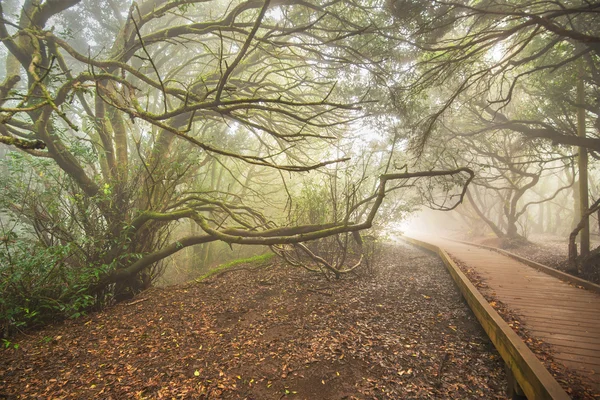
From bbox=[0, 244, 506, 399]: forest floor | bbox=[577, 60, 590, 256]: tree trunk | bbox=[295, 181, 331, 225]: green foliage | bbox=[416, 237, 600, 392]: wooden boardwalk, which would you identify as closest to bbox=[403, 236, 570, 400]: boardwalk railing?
bbox=[0, 244, 506, 399]: forest floor

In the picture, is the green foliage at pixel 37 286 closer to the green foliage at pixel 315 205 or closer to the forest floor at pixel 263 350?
the forest floor at pixel 263 350

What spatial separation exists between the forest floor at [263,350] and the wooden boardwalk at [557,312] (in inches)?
25.3

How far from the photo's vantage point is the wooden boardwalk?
9.42 ft

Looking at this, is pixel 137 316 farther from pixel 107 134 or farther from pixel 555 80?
pixel 555 80

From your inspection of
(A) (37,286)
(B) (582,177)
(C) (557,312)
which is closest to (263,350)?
(A) (37,286)

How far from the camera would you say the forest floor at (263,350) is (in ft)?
9.36

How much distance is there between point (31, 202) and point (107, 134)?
2.09 metres

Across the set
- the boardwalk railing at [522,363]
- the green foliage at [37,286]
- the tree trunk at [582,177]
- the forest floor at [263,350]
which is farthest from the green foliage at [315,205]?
the tree trunk at [582,177]

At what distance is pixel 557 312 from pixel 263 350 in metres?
4.44

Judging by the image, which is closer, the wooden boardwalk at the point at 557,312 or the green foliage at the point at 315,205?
the wooden boardwalk at the point at 557,312

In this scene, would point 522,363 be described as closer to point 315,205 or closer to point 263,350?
point 263,350

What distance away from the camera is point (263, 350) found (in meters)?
3.53

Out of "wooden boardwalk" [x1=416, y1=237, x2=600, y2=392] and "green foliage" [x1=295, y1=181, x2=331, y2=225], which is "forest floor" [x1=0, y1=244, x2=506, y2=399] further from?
"green foliage" [x1=295, y1=181, x2=331, y2=225]

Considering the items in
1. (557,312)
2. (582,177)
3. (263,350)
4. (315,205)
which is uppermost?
(582,177)
